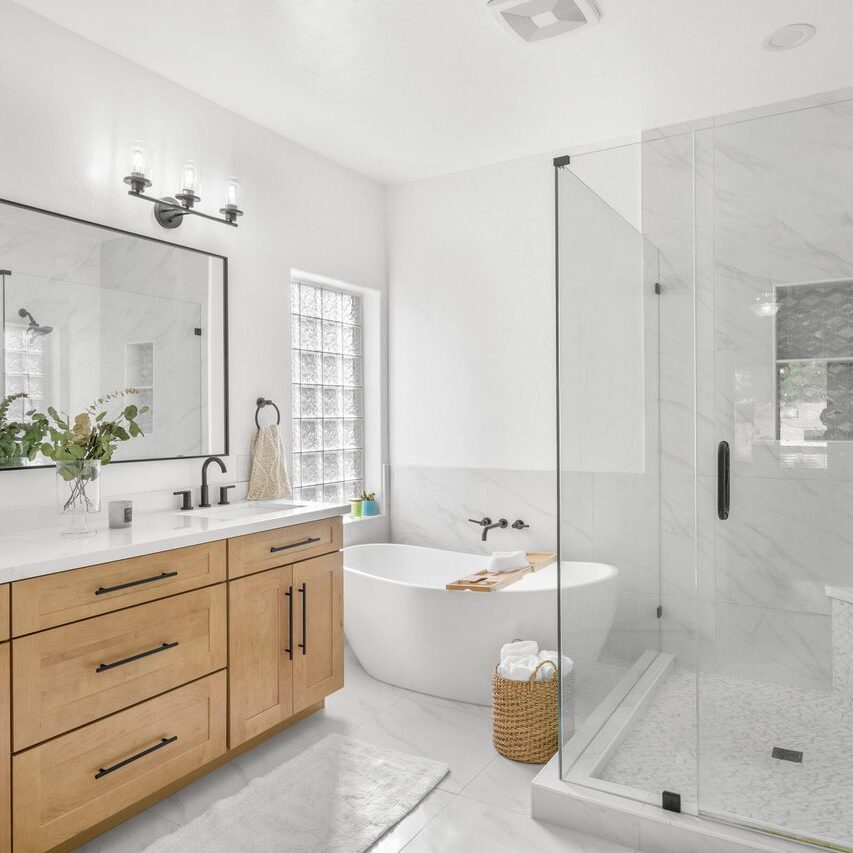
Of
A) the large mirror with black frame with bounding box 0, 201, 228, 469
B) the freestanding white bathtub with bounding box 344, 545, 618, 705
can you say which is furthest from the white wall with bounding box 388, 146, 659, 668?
the large mirror with black frame with bounding box 0, 201, 228, 469

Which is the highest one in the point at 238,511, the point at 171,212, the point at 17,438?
the point at 171,212

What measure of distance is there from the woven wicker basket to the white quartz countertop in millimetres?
1018

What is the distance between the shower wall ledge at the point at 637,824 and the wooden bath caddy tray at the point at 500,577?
94 cm

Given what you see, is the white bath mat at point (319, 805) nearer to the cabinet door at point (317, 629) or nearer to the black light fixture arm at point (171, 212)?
the cabinet door at point (317, 629)

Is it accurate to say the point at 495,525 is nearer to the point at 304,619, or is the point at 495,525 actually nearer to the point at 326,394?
the point at 326,394

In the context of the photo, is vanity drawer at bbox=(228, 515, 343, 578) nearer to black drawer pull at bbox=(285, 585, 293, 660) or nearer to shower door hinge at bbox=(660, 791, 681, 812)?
black drawer pull at bbox=(285, 585, 293, 660)

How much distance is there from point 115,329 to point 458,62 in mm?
1721

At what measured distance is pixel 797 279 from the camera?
1986 mm

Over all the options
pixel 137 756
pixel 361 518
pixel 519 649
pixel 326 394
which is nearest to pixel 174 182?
pixel 326 394

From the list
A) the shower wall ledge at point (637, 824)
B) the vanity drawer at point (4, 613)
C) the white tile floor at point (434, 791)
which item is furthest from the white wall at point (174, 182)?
the shower wall ledge at point (637, 824)

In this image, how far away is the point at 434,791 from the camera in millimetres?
2428

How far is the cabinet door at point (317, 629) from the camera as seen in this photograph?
2801 mm

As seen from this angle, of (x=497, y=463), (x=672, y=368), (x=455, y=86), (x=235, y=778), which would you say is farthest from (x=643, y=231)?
(x=235, y=778)

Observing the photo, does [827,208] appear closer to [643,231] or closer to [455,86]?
[643,231]
